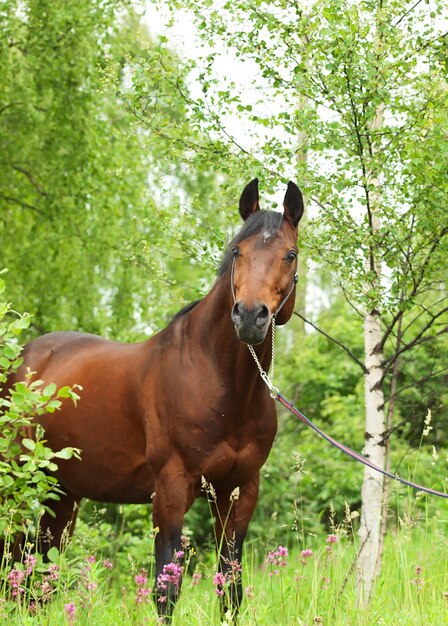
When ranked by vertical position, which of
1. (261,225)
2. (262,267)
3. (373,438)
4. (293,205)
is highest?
(293,205)

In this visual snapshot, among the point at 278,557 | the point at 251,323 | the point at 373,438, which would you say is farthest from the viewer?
the point at 373,438

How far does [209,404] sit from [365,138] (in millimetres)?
1893

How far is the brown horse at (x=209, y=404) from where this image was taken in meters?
4.86

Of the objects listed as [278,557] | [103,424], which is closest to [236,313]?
[278,557]

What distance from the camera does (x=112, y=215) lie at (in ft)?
40.3

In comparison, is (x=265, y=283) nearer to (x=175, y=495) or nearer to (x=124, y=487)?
(x=175, y=495)

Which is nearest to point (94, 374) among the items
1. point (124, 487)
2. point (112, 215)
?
point (124, 487)

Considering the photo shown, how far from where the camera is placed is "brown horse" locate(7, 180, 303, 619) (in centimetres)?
486

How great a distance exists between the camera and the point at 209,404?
5117mm

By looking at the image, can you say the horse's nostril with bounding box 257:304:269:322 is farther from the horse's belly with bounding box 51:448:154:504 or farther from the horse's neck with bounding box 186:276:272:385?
the horse's belly with bounding box 51:448:154:504

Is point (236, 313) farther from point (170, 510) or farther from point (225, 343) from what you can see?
point (170, 510)

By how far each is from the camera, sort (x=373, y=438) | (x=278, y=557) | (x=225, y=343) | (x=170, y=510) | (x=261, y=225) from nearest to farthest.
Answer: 1. (x=278, y=557)
2. (x=261, y=225)
3. (x=170, y=510)
4. (x=225, y=343)
5. (x=373, y=438)

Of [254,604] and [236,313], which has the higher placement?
[236,313]

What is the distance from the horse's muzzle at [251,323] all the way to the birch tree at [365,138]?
1231 mm
